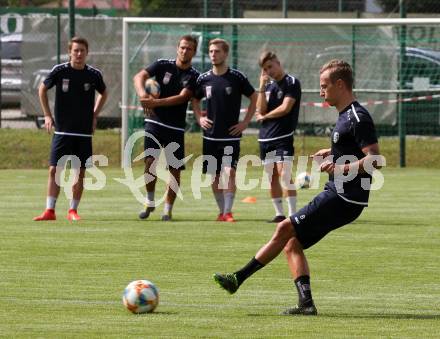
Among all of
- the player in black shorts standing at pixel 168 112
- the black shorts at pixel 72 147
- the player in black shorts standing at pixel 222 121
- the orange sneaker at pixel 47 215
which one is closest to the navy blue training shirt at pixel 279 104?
the player in black shorts standing at pixel 222 121

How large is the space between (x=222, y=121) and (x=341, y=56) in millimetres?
11246

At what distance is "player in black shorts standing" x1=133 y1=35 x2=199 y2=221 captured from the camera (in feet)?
52.5

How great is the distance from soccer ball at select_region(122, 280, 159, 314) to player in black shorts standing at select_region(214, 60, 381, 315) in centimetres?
50

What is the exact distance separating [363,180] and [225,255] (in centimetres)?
368

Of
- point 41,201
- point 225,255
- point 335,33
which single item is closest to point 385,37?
point 335,33

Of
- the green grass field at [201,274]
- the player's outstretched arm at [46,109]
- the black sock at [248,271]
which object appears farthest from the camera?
the player's outstretched arm at [46,109]

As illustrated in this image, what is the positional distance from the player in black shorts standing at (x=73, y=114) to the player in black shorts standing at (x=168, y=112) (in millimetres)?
643

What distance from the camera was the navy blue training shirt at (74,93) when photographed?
15898mm

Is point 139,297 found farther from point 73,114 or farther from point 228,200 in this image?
point 73,114

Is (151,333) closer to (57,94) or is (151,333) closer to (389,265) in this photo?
(389,265)

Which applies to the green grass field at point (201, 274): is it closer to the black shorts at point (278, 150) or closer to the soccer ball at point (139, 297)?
the soccer ball at point (139, 297)

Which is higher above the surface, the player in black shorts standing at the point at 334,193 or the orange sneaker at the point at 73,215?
the player in black shorts standing at the point at 334,193

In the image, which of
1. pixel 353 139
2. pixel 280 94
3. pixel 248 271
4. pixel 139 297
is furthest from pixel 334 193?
pixel 280 94

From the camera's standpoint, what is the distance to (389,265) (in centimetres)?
1200
